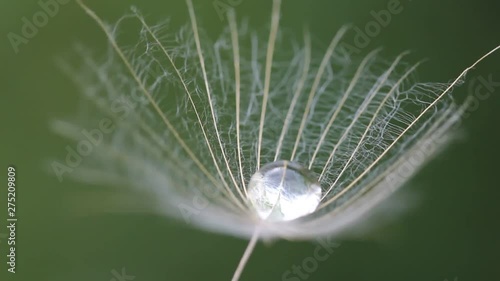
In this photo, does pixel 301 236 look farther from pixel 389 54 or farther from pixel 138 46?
pixel 389 54

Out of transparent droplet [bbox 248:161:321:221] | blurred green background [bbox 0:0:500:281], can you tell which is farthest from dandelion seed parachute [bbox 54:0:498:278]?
blurred green background [bbox 0:0:500:281]

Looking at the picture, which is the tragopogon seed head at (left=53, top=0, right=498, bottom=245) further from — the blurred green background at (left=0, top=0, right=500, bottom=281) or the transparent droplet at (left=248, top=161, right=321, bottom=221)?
the blurred green background at (left=0, top=0, right=500, bottom=281)

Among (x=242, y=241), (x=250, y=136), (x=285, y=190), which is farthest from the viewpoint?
(x=242, y=241)

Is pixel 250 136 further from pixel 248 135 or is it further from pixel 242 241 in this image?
pixel 242 241

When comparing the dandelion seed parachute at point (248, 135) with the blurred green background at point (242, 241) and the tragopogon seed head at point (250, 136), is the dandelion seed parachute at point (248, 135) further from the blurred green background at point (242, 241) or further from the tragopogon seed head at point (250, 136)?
the blurred green background at point (242, 241)

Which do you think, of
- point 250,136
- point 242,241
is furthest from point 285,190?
point 242,241
